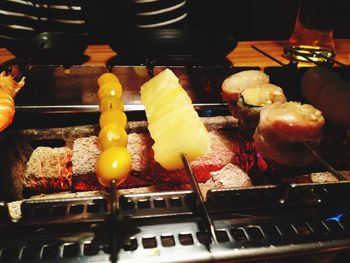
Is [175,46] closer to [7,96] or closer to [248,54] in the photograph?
[248,54]

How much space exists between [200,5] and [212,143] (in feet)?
23.0

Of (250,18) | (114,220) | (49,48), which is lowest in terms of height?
(250,18)

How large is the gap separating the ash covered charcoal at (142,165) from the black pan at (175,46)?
87 cm

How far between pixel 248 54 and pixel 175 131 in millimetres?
2362

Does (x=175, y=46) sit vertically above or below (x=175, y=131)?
above

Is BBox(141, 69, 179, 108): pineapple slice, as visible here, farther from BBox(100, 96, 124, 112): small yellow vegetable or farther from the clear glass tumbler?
the clear glass tumbler

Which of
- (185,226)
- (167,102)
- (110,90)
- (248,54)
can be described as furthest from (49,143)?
(248,54)

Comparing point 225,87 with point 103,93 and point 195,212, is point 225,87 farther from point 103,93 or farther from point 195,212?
point 195,212

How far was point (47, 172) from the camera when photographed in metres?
2.33

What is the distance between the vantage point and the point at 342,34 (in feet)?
29.3

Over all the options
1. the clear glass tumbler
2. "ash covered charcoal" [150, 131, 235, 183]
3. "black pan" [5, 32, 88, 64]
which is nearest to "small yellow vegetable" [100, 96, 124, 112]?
"ash covered charcoal" [150, 131, 235, 183]

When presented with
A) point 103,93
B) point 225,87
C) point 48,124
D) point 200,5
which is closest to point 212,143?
point 225,87

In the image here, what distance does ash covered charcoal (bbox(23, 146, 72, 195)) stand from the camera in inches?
91.4

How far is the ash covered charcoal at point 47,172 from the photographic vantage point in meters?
2.32
